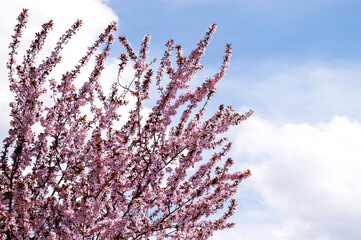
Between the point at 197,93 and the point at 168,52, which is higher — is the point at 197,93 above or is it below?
below

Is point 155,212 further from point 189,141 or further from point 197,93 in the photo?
point 197,93

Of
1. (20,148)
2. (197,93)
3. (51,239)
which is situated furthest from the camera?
(197,93)

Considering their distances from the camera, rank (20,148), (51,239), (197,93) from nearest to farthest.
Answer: (51,239) < (20,148) < (197,93)

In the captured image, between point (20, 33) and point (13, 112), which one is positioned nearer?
point (13, 112)

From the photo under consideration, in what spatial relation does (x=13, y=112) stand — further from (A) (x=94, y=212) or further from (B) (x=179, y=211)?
(B) (x=179, y=211)

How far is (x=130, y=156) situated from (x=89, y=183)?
1271 mm

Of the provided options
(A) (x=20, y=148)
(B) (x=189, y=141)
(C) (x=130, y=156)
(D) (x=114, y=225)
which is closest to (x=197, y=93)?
(B) (x=189, y=141)

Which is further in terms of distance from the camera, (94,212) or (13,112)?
(13,112)

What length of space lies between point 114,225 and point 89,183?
4.83 feet

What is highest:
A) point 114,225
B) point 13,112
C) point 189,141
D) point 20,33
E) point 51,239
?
point 20,33

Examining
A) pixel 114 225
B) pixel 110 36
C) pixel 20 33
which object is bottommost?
pixel 114 225

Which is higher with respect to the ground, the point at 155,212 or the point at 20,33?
the point at 20,33

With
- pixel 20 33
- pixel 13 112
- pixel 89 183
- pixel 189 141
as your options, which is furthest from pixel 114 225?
pixel 20 33

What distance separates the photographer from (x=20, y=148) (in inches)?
351
